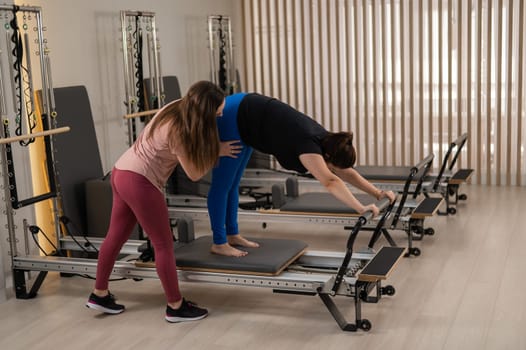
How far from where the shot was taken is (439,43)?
667 centimetres

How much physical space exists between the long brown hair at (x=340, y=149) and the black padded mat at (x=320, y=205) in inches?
52.8

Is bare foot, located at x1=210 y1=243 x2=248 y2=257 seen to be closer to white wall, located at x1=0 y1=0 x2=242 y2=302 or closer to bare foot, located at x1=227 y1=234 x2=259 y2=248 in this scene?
bare foot, located at x1=227 y1=234 x2=259 y2=248

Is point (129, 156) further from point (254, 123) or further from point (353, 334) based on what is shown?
point (353, 334)

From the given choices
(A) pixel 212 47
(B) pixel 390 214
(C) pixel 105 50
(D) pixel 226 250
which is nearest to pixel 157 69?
(C) pixel 105 50

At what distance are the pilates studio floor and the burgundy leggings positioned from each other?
25cm

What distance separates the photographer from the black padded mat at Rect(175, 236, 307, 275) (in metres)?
3.64

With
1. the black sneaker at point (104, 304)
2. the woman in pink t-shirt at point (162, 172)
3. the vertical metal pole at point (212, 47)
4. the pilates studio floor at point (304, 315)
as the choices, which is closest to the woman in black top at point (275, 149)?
the woman in pink t-shirt at point (162, 172)

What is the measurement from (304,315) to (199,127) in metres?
1.08

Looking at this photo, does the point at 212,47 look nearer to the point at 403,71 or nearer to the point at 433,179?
the point at 403,71

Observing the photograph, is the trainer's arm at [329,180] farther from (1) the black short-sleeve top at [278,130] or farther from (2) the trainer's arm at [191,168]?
(2) the trainer's arm at [191,168]

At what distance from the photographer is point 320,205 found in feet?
16.1

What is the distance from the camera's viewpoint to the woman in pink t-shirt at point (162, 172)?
3328mm

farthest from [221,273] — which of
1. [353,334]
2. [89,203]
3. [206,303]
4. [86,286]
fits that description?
[89,203]

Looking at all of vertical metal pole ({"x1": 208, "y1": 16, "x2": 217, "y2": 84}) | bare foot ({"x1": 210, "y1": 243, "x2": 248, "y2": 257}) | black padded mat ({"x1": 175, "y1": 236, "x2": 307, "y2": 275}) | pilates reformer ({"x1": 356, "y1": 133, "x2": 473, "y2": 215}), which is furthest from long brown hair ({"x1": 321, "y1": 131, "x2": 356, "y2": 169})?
vertical metal pole ({"x1": 208, "y1": 16, "x2": 217, "y2": 84})
